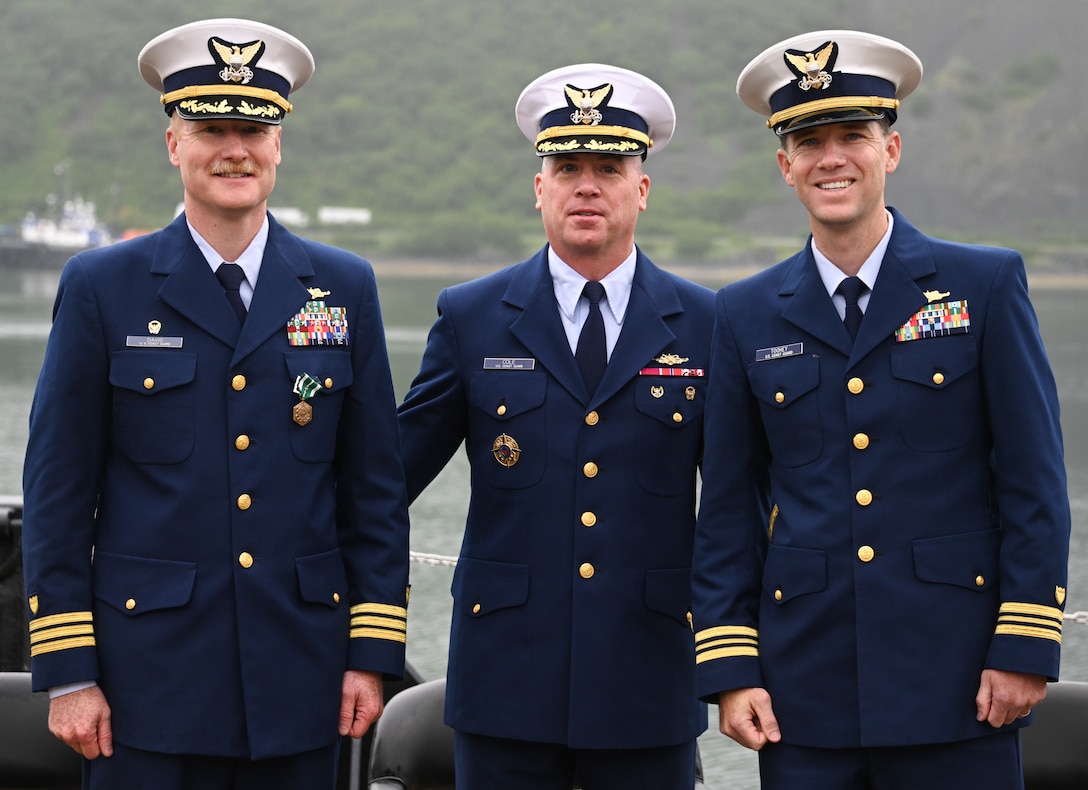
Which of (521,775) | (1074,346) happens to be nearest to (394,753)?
(521,775)

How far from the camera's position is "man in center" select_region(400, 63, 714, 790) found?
2.41 meters

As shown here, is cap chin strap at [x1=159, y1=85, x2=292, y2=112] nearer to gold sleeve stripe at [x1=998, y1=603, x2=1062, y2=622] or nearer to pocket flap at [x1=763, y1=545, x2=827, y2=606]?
pocket flap at [x1=763, y1=545, x2=827, y2=606]

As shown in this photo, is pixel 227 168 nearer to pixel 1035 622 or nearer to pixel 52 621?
pixel 52 621

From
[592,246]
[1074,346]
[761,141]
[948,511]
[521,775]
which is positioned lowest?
[521,775]

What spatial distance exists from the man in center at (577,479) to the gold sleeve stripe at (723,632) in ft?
0.91

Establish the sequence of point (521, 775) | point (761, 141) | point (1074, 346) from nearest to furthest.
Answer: point (521, 775)
point (1074, 346)
point (761, 141)

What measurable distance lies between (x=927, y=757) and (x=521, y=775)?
674 mm

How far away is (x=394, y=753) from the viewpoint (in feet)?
8.16

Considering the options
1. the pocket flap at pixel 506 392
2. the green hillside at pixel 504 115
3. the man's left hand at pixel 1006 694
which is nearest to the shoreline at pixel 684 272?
the green hillside at pixel 504 115

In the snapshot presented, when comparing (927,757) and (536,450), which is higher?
(536,450)

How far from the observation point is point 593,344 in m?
2.54

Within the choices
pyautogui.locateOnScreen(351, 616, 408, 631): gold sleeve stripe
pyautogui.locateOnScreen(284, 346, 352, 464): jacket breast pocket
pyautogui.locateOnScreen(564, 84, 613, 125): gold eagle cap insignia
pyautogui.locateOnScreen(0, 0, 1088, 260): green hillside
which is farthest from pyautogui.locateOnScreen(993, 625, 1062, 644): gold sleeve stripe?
pyautogui.locateOnScreen(0, 0, 1088, 260): green hillside

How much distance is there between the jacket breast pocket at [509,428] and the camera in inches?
97.7

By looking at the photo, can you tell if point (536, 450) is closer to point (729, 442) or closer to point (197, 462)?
point (729, 442)
